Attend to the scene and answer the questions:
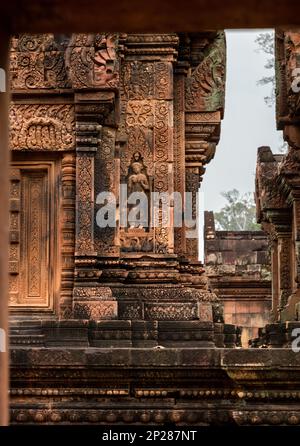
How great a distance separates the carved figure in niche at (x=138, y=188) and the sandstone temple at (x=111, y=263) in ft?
0.04

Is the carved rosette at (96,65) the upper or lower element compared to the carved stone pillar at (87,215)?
upper

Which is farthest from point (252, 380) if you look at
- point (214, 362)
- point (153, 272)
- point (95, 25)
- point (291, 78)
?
point (95, 25)

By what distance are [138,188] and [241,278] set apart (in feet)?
41.9

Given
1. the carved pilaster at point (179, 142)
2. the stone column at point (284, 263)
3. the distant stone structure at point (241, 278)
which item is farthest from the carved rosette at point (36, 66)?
the distant stone structure at point (241, 278)

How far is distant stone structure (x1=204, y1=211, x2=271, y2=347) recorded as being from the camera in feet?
79.1

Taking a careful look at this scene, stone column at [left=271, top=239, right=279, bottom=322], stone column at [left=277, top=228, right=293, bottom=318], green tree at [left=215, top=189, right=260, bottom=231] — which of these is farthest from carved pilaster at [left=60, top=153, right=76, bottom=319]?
green tree at [left=215, top=189, right=260, bottom=231]

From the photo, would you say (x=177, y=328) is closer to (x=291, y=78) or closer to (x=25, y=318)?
(x=25, y=318)

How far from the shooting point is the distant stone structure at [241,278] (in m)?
24.1

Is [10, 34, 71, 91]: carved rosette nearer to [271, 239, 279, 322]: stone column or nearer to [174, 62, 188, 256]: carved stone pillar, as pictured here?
[174, 62, 188, 256]: carved stone pillar

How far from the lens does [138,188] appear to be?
11719mm

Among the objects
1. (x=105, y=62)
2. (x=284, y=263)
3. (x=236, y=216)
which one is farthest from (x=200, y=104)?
(x=236, y=216)

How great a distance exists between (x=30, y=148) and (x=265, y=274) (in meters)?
13.7

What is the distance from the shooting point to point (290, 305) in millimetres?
15453

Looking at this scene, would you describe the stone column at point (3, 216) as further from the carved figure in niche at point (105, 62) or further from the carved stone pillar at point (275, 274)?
the carved stone pillar at point (275, 274)
